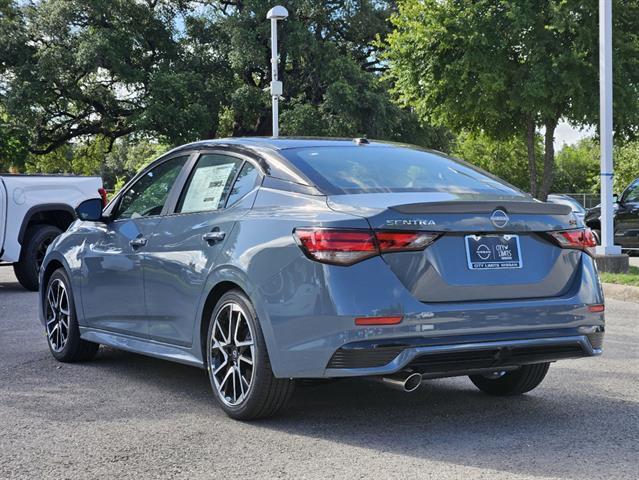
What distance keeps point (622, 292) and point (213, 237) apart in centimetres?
784

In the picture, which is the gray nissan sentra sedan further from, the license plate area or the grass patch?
the grass patch

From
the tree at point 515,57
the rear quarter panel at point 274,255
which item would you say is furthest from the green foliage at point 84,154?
the rear quarter panel at point 274,255

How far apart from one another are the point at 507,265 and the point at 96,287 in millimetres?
3104

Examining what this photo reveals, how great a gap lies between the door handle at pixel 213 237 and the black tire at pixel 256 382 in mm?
329

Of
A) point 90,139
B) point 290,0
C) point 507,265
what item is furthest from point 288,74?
point 507,265

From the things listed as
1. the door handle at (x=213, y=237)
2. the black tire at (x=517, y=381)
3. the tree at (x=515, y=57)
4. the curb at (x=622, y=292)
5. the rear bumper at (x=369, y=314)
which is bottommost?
the curb at (x=622, y=292)

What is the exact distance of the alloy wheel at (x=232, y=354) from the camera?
5.08 metres

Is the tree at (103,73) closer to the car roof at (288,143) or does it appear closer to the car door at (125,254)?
the car door at (125,254)

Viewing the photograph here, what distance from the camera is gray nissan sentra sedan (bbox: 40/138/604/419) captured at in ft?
15.1

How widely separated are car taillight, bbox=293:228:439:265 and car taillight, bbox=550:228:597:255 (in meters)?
0.82

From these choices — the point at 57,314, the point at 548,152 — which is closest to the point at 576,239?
the point at 57,314

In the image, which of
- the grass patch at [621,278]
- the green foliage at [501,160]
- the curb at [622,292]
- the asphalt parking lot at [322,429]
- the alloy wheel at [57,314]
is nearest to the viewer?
the asphalt parking lot at [322,429]

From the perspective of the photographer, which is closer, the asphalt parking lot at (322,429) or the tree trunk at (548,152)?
the asphalt parking lot at (322,429)

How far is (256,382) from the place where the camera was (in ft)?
16.2
